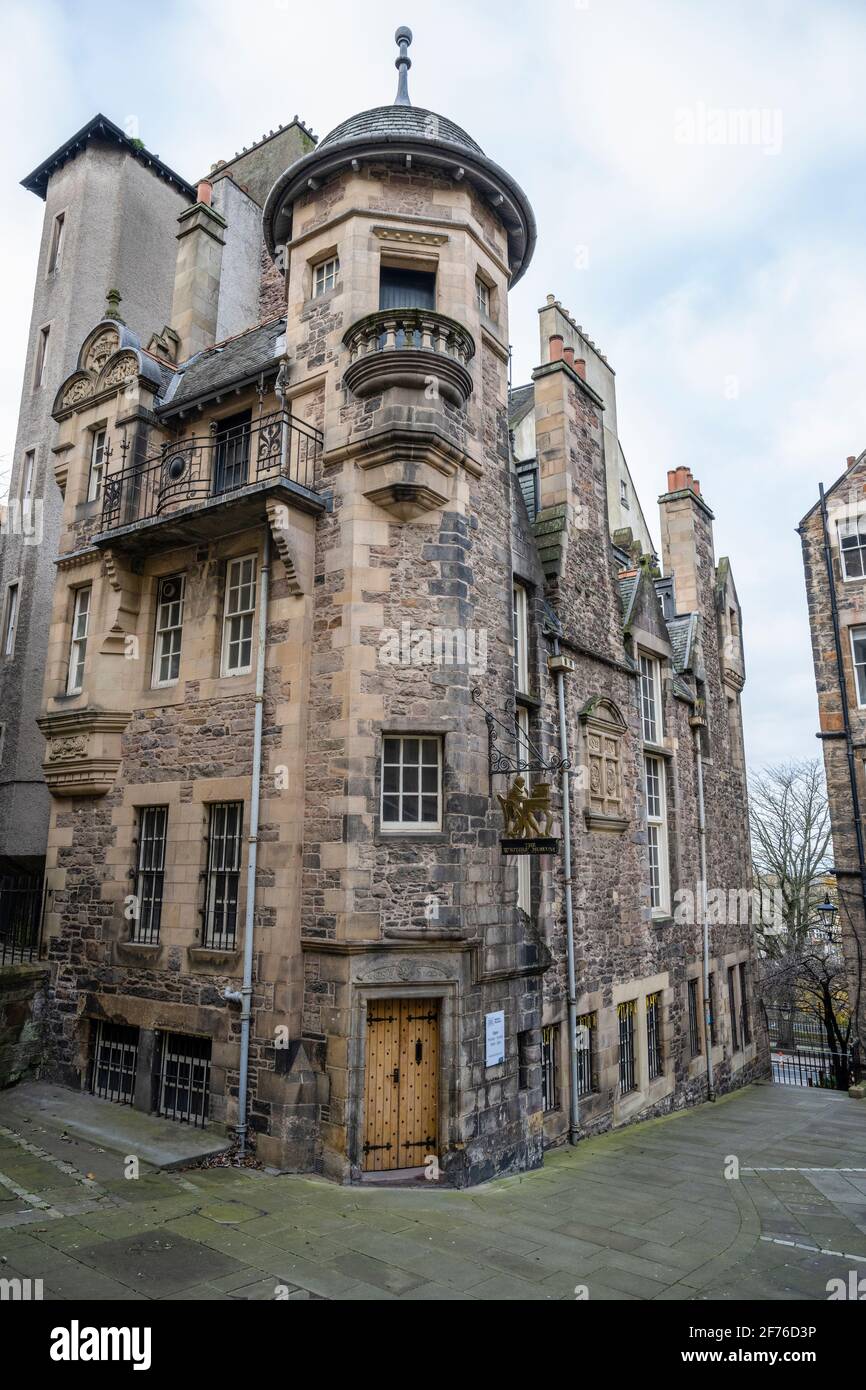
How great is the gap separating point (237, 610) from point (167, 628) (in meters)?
1.83

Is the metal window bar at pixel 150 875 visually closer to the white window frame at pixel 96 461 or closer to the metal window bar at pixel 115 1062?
the metal window bar at pixel 115 1062

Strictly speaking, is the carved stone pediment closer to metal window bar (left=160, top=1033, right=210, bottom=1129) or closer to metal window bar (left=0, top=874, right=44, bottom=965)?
metal window bar (left=0, top=874, right=44, bottom=965)

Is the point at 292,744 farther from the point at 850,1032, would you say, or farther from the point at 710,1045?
the point at 850,1032

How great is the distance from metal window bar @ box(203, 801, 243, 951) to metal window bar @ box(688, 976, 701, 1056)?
1215 cm

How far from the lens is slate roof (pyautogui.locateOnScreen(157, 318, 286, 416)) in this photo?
13.6 m

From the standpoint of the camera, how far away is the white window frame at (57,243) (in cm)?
2176

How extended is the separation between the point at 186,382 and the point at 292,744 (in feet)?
27.3

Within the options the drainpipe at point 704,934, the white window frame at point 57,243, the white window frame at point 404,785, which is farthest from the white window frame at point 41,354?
the drainpipe at point 704,934

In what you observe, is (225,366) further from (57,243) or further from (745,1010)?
(745,1010)

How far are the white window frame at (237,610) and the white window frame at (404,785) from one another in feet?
9.30

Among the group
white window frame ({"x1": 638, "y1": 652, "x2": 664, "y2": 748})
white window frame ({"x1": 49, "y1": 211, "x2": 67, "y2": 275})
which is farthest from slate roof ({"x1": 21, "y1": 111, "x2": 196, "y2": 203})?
white window frame ({"x1": 638, "y1": 652, "x2": 664, "y2": 748})

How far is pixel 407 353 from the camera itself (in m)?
11.3

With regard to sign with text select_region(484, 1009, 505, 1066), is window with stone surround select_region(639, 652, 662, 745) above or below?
above

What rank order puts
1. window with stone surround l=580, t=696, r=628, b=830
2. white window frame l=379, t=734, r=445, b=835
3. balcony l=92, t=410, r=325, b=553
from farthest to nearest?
1. window with stone surround l=580, t=696, r=628, b=830
2. balcony l=92, t=410, r=325, b=553
3. white window frame l=379, t=734, r=445, b=835
